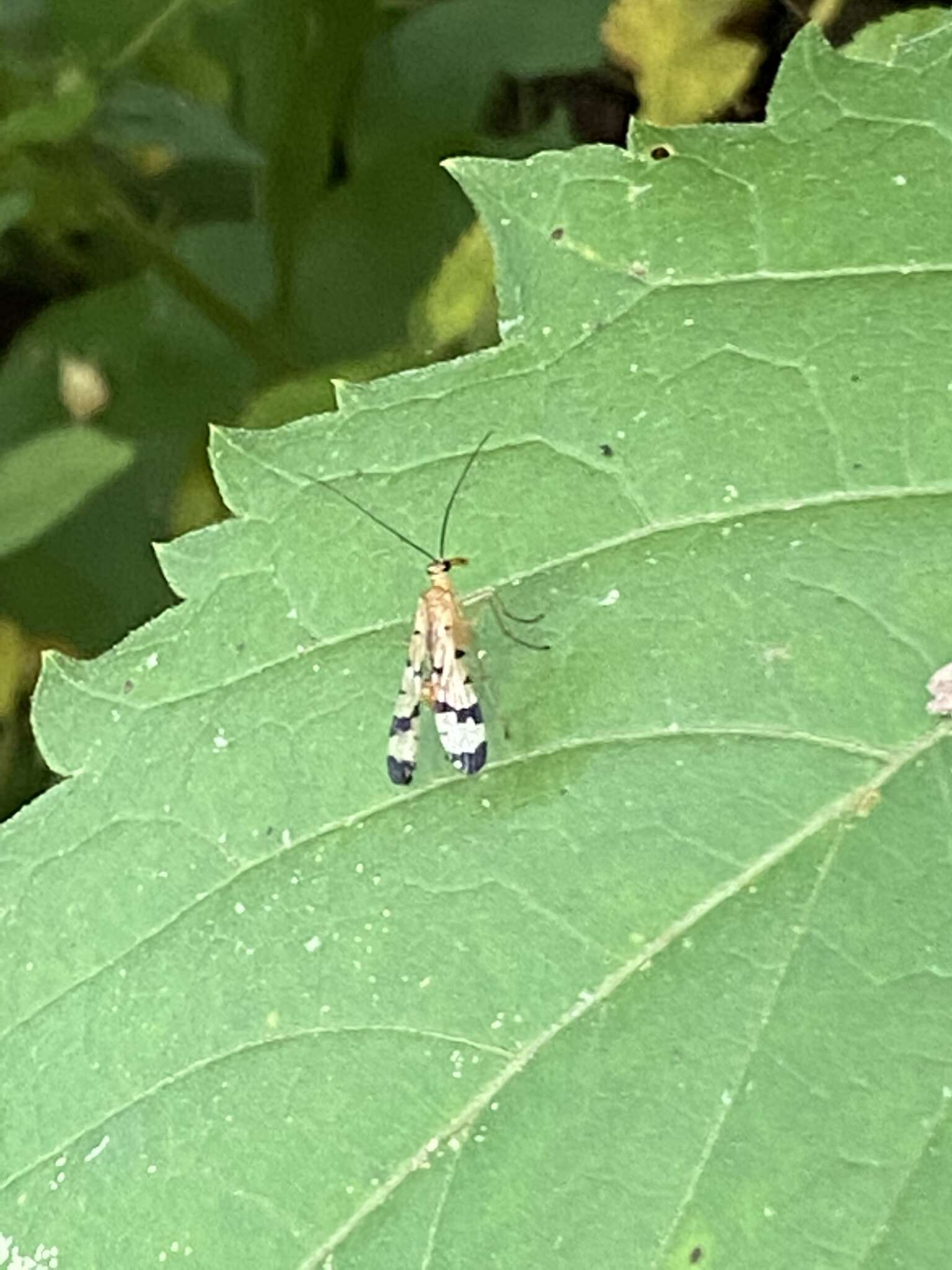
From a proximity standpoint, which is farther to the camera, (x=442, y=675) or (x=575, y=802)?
(x=442, y=675)

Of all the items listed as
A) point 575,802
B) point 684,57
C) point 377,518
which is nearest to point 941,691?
point 575,802

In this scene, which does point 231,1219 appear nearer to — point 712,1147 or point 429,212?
point 712,1147

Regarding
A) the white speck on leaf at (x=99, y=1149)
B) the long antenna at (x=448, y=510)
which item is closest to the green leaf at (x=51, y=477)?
the long antenna at (x=448, y=510)

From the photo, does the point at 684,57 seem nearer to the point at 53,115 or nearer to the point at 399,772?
the point at 53,115

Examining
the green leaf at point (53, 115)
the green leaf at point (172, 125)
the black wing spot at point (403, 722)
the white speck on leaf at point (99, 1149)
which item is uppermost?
the green leaf at point (53, 115)

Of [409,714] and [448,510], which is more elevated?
[448,510]

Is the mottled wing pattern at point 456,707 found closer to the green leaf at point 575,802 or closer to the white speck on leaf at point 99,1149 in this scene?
the green leaf at point 575,802

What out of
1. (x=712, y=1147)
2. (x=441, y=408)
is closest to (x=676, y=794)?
(x=712, y=1147)
